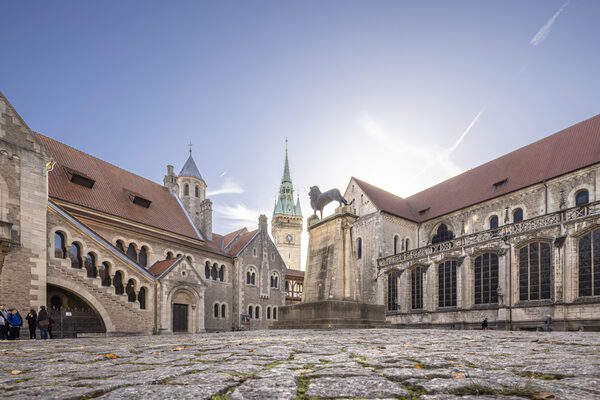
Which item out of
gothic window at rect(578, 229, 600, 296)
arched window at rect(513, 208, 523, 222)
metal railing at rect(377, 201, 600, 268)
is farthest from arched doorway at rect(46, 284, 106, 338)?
arched window at rect(513, 208, 523, 222)

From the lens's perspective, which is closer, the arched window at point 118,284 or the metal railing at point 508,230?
the arched window at point 118,284

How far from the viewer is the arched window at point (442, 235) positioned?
33.0 metres

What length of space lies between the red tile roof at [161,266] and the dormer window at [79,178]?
6.70 m

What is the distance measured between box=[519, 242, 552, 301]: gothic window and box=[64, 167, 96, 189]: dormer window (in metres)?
27.5

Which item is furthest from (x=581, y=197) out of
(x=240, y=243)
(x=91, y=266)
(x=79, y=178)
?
Answer: (x=79, y=178)

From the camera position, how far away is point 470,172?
35.1 meters

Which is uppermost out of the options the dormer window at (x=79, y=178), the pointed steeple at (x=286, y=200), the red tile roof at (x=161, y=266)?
the pointed steeple at (x=286, y=200)

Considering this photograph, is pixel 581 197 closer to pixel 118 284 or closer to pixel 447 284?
pixel 447 284

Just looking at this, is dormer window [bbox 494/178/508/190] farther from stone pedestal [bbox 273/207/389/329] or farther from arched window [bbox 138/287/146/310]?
arched window [bbox 138/287/146/310]

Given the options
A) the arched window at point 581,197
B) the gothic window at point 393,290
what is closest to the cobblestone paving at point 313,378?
the arched window at point 581,197

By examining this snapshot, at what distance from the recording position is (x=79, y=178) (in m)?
24.3

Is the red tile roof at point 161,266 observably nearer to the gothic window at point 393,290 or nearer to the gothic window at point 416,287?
the gothic window at point 393,290

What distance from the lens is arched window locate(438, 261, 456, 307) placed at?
88.9 ft

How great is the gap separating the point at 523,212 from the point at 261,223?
2228 centimetres
